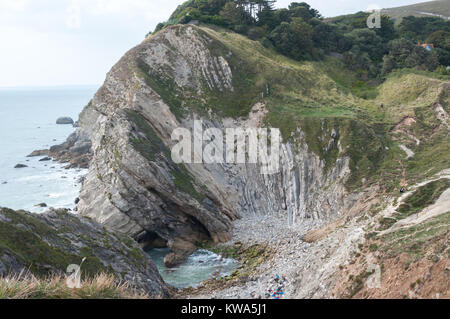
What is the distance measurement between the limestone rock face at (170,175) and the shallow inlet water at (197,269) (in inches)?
41.8

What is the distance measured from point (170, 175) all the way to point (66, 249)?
15.2m

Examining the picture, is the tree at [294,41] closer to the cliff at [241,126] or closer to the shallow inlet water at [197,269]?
the cliff at [241,126]

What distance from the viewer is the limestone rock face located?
28.1m

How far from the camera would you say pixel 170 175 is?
96.3ft

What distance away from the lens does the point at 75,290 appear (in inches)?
299

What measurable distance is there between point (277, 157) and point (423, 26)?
Answer: 5751 centimetres

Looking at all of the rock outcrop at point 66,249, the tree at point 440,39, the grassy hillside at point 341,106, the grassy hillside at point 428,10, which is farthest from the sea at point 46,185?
the grassy hillside at point 428,10

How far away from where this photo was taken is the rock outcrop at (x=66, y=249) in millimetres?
A: 12227

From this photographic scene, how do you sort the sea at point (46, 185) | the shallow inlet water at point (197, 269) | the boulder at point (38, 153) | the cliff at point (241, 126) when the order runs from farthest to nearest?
the boulder at point (38, 153) < the cliff at point (241, 126) < the sea at point (46, 185) < the shallow inlet water at point (197, 269)

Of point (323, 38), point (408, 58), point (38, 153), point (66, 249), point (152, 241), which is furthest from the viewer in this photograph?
point (38, 153)

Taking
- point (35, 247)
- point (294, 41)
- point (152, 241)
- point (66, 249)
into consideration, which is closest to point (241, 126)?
point (152, 241)

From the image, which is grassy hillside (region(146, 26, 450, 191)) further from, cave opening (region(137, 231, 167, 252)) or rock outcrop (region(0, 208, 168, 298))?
rock outcrop (region(0, 208, 168, 298))

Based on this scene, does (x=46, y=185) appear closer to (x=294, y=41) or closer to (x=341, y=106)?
(x=341, y=106)

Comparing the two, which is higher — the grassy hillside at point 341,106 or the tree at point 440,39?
the tree at point 440,39
